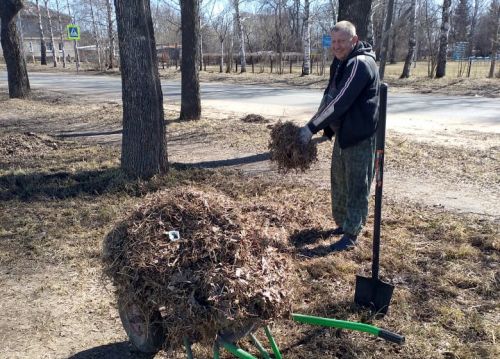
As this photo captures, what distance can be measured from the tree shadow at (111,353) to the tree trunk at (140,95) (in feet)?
11.4

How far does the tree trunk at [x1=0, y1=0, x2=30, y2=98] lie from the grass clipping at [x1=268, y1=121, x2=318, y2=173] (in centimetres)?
1486

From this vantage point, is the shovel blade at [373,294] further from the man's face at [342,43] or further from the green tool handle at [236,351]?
the man's face at [342,43]

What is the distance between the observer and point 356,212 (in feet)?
14.2

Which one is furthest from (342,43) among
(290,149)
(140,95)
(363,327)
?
(140,95)

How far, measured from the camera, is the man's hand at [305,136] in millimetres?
4090

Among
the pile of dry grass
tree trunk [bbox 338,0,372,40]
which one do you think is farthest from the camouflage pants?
the pile of dry grass

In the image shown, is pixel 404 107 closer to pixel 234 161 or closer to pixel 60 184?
pixel 234 161

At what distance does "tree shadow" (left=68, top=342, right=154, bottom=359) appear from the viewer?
302cm

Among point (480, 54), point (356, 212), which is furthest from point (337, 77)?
point (480, 54)

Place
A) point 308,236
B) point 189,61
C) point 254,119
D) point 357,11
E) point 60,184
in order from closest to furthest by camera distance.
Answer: point 308,236 → point 60,184 → point 357,11 → point 189,61 → point 254,119

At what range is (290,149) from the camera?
4.18m

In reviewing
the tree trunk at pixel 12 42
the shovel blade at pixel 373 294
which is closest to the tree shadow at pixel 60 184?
the shovel blade at pixel 373 294

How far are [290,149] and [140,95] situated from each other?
291cm

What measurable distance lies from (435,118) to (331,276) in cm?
945
